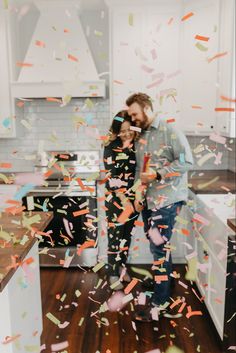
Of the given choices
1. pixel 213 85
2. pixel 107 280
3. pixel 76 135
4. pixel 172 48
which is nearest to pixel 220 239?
pixel 107 280

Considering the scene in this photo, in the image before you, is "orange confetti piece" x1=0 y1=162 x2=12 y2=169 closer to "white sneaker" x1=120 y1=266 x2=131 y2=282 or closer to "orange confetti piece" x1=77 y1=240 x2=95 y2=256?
"orange confetti piece" x1=77 y1=240 x2=95 y2=256

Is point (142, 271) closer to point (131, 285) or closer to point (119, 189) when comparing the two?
point (131, 285)

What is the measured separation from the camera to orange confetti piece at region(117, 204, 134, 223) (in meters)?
2.69

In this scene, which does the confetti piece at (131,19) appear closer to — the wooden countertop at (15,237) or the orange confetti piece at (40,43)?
the orange confetti piece at (40,43)

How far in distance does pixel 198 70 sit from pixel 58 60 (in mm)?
1154

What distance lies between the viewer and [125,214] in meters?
2.78

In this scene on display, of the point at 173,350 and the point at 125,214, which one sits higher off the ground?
the point at 125,214

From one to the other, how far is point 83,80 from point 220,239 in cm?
180

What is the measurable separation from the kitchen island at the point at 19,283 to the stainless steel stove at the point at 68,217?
1186mm

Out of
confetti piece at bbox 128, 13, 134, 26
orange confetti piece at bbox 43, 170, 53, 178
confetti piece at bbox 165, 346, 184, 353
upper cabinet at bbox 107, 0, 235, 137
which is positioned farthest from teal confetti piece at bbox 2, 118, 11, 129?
confetti piece at bbox 165, 346, 184, 353

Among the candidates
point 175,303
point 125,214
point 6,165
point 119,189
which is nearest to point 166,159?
point 119,189

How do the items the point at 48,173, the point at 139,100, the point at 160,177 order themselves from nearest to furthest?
the point at 160,177, the point at 139,100, the point at 48,173

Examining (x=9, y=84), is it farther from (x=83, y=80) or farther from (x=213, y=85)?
(x=213, y=85)

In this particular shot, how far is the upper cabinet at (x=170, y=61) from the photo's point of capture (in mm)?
2877
